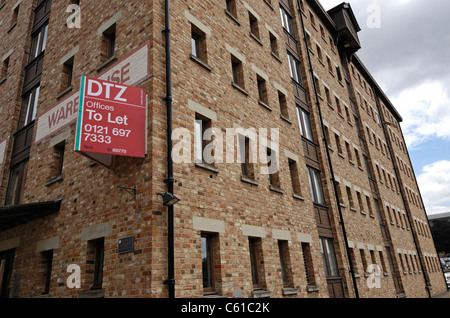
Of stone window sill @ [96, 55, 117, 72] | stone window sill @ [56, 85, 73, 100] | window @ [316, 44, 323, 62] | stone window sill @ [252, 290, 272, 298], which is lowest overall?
stone window sill @ [252, 290, 272, 298]

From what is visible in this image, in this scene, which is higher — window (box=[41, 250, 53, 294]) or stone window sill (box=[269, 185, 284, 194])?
stone window sill (box=[269, 185, 284, 194])

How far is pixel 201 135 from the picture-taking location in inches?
364

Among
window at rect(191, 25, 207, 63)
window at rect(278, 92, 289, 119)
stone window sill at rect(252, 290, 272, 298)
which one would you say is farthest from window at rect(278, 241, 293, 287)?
window at rect(191, 25, 207, 63)

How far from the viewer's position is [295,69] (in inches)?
683

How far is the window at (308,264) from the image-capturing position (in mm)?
11714

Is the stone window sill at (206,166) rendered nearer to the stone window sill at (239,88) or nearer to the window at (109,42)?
the stone window sill at (239,88)

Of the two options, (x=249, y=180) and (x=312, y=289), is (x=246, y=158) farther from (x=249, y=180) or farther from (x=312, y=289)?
(x=312, y=289)

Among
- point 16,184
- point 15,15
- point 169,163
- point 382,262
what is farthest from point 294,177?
point 15,15

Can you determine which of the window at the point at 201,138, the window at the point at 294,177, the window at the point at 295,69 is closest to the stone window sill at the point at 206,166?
the window at the point at 201,138

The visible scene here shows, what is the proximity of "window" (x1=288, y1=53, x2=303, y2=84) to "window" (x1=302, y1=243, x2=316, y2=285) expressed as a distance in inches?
341

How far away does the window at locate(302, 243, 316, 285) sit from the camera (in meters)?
11.7

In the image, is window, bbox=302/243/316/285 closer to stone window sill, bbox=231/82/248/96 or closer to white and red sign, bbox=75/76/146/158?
stone window sill, bbox=231/82/248/96

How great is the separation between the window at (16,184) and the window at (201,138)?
6.86 meters
